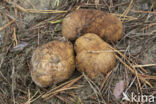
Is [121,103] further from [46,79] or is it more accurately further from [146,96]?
[46,79]

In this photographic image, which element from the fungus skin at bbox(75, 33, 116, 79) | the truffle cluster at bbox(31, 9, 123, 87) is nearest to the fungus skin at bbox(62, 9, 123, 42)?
the truffle cluster at bbox(31, 9, 123, 87)

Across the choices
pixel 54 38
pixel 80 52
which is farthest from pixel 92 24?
pixel 54 38

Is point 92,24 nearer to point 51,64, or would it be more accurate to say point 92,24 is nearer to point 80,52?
point 80,52

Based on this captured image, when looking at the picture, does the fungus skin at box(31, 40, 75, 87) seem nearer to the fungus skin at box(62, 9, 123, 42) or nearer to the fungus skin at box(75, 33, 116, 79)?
the fungus skin at box(75, 33, 116, 79)

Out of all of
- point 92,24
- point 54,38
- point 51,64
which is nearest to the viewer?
point 51,64

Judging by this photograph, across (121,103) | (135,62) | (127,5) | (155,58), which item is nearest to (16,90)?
(121,103)

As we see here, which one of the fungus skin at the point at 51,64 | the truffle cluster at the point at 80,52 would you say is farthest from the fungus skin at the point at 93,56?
the fungus skin at the point at 51,64

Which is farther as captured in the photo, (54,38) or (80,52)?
(54,38)

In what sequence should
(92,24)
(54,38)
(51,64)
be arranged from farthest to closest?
(54,38), (92,24), (51,64)
